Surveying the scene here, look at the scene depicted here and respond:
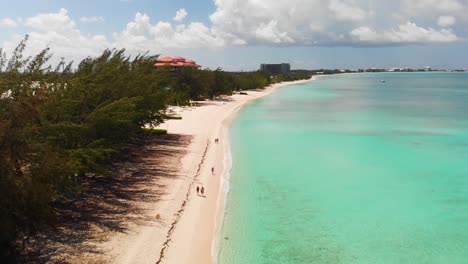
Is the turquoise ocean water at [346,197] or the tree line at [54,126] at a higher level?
the tree line at [54,126]

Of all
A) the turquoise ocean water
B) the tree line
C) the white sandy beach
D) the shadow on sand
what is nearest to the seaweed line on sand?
the white sandy beach

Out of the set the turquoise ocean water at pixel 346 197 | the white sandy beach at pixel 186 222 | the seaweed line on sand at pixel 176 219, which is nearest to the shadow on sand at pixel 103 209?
the white sandy beach at pixel 186 222

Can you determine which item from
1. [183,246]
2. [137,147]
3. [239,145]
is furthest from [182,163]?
[183,246]

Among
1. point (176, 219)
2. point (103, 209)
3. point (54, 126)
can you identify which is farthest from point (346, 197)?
point (54, 126)

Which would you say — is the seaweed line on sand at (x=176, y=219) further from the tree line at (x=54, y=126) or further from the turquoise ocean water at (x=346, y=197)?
the tree line at (x=54, y=126)

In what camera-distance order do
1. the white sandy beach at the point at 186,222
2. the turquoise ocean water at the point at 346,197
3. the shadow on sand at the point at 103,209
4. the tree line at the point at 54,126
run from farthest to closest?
the turquoise ocean water at the point at 346,197, the white sandy beach at the point at 186,222, the shadow on sand at the point at 103,209, the tree line at the point at 54,126

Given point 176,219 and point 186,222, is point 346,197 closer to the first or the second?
point 186,222

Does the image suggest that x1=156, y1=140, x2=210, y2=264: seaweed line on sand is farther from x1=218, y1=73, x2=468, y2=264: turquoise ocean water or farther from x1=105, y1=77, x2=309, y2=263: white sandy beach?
x1=218, y1=73, x2=468, y2=264: turquoise ocean water
